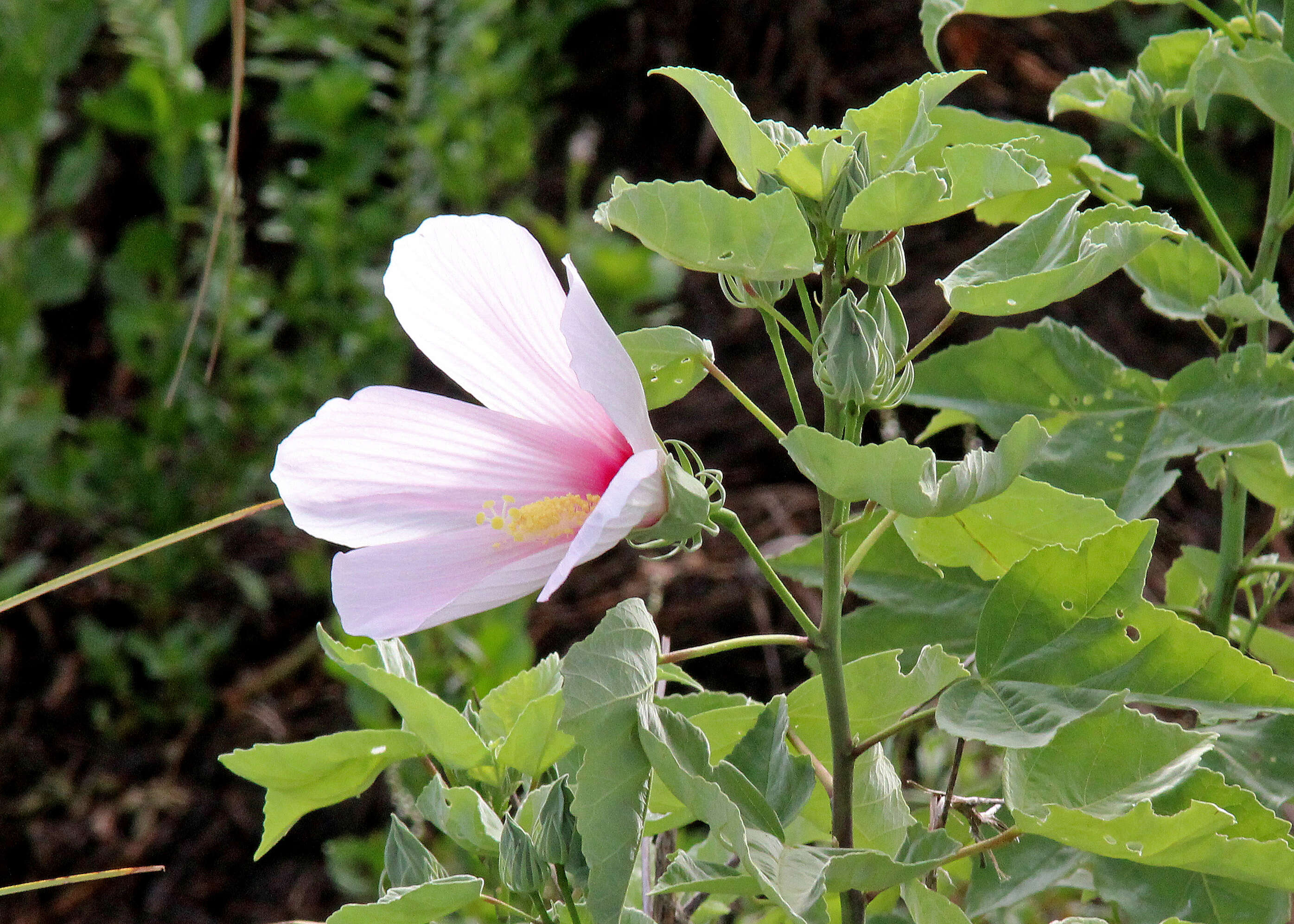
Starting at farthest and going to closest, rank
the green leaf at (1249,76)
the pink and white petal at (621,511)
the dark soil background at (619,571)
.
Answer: the dark soil background at (619,571), the green leaf at (1249,76), the pink and white petal at (621,511)

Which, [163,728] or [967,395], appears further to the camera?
[163,728]

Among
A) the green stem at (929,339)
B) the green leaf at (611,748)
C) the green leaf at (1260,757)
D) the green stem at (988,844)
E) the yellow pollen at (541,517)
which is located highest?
the green stem at (929,339)

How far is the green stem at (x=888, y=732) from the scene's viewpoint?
53 cm

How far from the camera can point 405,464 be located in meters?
0.54

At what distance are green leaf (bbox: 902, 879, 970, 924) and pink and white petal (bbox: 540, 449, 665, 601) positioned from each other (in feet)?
0.62

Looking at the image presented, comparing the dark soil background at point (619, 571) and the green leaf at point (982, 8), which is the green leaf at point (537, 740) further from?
the dark soil background at point (619, 571)

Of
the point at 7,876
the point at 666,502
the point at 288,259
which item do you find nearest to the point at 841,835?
the point at 666,502

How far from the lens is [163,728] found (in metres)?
1.97

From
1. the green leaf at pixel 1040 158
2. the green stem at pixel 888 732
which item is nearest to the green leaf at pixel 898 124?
the green leaf at pixel 1040 158

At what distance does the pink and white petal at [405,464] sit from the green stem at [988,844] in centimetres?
23

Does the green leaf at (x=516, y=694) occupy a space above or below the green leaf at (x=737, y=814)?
below

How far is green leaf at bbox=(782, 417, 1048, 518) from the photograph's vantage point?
45 cm

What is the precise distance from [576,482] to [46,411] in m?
1.61

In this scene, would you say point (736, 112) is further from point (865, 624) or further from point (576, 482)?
point (865, 624)
